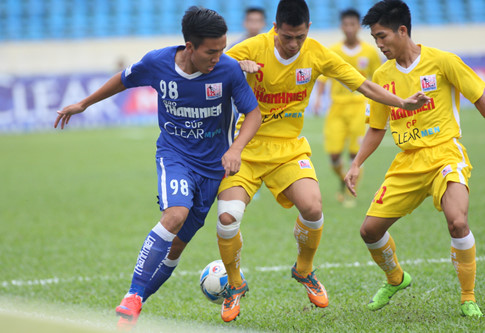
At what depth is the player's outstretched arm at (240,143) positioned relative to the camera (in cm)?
406

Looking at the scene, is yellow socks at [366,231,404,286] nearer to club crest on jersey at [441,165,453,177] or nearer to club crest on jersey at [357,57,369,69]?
club crest on jersey at [441,165,453,177]

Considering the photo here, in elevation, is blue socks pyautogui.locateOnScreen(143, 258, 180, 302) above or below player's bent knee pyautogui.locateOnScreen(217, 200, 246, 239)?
below

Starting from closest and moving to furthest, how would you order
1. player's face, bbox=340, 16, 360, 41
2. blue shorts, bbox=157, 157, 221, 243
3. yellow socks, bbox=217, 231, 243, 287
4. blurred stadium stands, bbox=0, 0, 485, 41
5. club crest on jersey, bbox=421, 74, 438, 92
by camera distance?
blue shorts, bbox=157, 157, 221, 243
club crest on jersey, bbox=421, 74, 438, 92
yellow socks, bbox=217, 231, 243, 287
player's face, bbox=340, 16, 360, 41
blurred stadium stands, bbox=0, 0, 485, 41

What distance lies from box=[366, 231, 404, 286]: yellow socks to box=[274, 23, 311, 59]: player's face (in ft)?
4.86

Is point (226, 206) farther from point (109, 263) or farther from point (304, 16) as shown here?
point (109, 263)

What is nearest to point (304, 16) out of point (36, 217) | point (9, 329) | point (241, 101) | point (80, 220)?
point (241, 101)

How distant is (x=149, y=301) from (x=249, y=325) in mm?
1085

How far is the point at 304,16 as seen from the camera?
428 centimetres

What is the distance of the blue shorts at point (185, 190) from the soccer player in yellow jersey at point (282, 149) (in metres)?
0.13

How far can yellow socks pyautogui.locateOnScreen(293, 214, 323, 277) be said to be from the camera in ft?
15.0

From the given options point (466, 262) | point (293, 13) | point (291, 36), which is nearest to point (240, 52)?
point (291, 36)

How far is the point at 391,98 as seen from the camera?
418cm

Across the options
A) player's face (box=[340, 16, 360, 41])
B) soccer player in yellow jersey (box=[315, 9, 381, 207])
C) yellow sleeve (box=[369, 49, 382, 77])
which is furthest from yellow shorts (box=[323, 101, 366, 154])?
player's face (box=[340, 16, 360, 41])

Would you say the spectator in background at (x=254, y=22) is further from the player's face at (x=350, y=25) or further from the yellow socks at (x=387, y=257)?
the yellow socks at (x=387, y=257)
